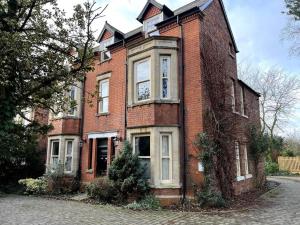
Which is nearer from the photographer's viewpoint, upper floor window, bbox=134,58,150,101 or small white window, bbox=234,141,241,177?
upper floor window, bbox=134,58,150,101

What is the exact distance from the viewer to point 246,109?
794 inches

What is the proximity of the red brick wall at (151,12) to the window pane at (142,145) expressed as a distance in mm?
7343

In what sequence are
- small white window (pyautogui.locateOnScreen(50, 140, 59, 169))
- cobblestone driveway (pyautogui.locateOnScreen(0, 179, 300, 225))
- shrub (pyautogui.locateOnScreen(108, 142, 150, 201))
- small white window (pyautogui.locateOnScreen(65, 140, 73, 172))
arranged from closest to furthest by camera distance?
cobblestone driveway (pyautogui.locateOnScreen(0, 179, 300, 225)) < shrub (pyautogui.locateOnScreen(108, 142, 150, 201)) < small white window (pyautogui.locateOnScreen(65, 140, 73, 172)) < small white window (pyautogui.locateOnScreen(50, 140, 59, 169))

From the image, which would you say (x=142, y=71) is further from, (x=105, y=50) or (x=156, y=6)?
(x=105, y=50)

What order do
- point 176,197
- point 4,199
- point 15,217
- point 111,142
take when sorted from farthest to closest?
point 111,142 → point 4,199 → point 176,197 → point 15,217

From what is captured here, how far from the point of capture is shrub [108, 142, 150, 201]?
44.7ft

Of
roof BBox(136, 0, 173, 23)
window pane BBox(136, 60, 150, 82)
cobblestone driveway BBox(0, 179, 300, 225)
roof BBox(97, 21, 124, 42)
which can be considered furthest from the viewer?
roof BBox(97, 21, 124, 42)

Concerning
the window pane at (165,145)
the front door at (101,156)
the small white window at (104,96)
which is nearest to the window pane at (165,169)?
the window pane at (165,145)

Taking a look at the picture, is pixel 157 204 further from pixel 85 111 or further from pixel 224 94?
pixel 85 111

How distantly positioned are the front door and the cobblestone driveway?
4220 mm

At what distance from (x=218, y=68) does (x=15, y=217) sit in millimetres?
11531

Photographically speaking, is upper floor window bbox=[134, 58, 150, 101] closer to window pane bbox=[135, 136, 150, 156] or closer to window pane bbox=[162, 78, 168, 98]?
window pane bbox=[162, 78, 168, 98]

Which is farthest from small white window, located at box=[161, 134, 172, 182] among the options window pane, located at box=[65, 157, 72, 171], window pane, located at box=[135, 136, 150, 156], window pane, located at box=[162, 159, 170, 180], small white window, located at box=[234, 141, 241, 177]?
window pane, located at box=[65, 157, 72, 171]

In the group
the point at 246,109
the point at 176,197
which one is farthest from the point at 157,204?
the point at 246,109
